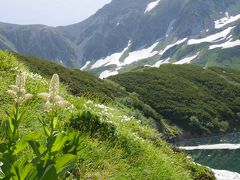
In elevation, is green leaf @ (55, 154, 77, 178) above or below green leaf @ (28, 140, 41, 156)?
below

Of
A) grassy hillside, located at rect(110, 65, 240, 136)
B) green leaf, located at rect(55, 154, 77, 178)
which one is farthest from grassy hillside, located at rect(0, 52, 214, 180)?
grassy hillside, located at rect(110, 65, 240, 136)

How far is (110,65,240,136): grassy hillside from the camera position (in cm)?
11594

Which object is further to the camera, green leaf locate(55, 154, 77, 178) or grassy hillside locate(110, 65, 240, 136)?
grassy hillside locate(110, 65, 240, 136)

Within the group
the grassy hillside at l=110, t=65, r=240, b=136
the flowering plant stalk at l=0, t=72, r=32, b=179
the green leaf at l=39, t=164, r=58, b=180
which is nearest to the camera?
the green leaf at l=39, t=164, r=58, b=180

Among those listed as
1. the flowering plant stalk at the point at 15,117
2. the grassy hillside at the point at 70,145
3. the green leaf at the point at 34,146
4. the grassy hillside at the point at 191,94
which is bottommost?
the grassy hillside at the point at 191,94

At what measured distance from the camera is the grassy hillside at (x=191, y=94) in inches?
4564

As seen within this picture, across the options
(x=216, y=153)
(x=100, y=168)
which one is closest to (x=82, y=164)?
(x=100, y=168)

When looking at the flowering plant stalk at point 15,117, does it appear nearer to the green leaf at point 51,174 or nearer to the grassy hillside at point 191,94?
the green leaf at point 51,174

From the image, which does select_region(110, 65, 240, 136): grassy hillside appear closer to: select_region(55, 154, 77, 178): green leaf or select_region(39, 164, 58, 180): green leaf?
select_region(55, 154, 77, 178): green leaf

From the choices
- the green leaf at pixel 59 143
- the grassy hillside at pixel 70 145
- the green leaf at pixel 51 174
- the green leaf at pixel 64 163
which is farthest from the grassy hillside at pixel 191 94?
the green leaf at pixel 51 174

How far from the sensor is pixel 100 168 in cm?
948

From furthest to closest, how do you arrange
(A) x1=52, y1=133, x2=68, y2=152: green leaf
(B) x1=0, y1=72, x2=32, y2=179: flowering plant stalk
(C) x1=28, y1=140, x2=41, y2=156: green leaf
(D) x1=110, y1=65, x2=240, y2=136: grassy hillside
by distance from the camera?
(D) x1=110, y1=65, x2=240, y2=136: grassy hillside → (A) x1=52, y1=133, x2=68, y2=152: green leaf → (C) x1=28, y1=140, x2=41, y2=156: green leaf → (B) x1=0, y1=72, x2=32, y2=179: flowering plant stalk

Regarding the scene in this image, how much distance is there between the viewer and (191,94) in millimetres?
137375

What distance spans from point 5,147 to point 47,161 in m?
0.50
